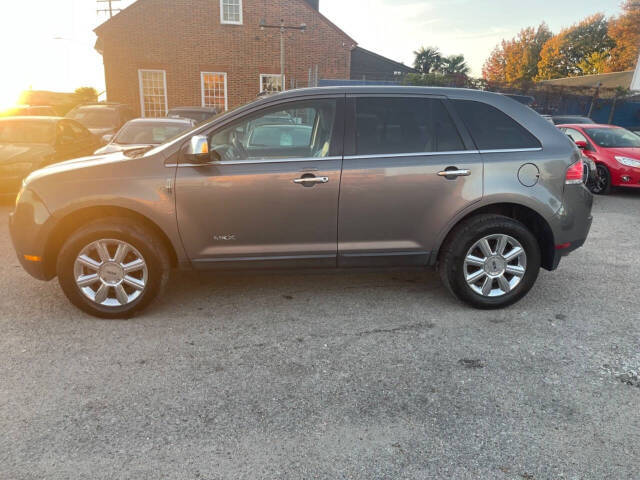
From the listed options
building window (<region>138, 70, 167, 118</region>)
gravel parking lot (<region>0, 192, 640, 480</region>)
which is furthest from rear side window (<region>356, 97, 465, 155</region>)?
building window (<region>138, 70, 167, 118</region>)

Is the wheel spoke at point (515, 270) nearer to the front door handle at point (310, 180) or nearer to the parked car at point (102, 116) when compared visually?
the front door handle at point (310, 180)

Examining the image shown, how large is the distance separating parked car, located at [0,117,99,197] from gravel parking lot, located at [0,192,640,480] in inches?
150

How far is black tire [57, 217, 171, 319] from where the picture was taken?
3.53 metres

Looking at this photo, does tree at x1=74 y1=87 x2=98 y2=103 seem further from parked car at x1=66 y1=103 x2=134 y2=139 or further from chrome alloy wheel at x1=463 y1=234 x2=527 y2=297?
chrome alloy wheel at x1=463 y1=234 x2=527 y2=297

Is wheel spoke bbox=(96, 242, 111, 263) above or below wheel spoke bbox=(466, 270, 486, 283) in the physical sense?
above

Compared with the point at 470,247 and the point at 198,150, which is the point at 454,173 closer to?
the point at 470,247

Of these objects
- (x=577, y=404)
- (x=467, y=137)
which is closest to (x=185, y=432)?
(x=577, y=404)

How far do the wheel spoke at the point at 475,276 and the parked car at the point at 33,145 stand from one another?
280 inches

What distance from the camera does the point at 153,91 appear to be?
23.8 meters

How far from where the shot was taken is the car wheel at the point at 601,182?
9617mm

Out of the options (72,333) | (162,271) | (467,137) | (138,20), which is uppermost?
(138,20)

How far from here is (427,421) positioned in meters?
2.54

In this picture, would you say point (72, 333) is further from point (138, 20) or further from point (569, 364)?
point (138, 20)

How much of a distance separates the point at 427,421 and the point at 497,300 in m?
1.72
